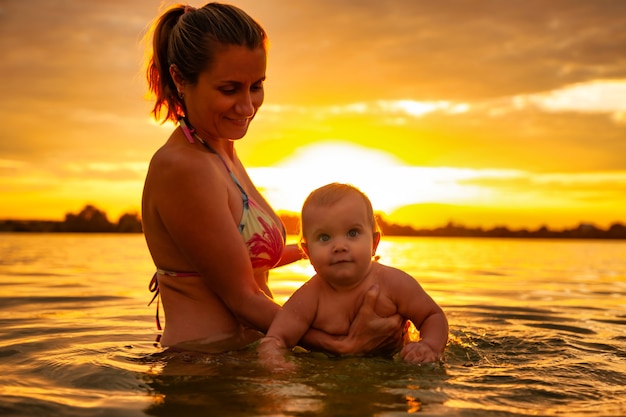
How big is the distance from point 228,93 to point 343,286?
1.29 metres

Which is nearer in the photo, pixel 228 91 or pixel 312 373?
pixel 312 373

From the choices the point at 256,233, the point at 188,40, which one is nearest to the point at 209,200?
the point at 256,233

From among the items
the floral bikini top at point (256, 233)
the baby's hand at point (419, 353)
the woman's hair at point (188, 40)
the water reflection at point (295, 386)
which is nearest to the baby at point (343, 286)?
the baby's hand at point (419, 353)

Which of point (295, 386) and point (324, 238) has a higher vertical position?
point (324, 238)

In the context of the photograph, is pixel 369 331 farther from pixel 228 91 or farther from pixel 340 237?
pixel 228 91

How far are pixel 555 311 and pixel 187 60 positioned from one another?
5.04 m

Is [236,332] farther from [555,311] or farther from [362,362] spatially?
[555,311]

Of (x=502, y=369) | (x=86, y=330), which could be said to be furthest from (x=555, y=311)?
(x=86, y=330)

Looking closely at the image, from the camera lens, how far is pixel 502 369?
12.4ft

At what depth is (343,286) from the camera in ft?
12.9

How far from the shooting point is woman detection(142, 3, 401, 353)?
3.77 metres

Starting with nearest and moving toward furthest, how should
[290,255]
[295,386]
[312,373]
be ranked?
[295,386]
[312,373]
[290,255]

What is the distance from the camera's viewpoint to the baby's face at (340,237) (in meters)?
3.72

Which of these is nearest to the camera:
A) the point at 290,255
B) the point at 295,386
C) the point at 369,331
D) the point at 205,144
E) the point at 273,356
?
the point at 295,386
